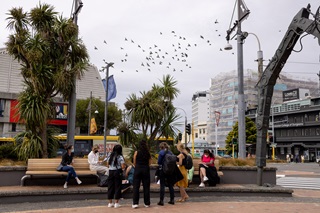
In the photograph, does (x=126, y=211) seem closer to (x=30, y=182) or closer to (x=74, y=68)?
(x=30, y=182)

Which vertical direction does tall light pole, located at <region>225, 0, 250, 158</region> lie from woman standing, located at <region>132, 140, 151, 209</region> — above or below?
above

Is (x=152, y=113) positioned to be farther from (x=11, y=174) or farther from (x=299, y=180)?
(x=299, y=180)

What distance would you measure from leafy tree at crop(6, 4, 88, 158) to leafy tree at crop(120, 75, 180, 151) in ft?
9.43

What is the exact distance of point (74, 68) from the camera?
36.9ft

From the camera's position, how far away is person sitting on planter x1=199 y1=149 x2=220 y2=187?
1025 centimetres

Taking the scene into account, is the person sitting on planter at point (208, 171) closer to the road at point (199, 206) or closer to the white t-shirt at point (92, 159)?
the road at point (199, 206)

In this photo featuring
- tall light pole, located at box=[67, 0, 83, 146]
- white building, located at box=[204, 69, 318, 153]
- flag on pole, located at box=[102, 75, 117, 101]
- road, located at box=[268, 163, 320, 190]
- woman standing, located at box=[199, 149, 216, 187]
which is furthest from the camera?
white building, located at box=[204, 69, 318, 153]

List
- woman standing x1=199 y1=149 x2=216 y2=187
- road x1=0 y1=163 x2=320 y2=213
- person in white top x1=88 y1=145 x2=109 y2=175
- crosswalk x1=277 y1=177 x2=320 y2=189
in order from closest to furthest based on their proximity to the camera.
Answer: road x1=0 y1=163 x2=320 y2=213 → person in white top x1=88 y1=145 x2=109 y2=175 → woman standing x1=199 y1=149 x2=216 y2=187 → crosswalk x1=277 y1=177 x2=320 y2=189

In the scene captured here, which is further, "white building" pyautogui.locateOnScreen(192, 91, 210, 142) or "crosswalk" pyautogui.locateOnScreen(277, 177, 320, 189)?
"white building" pyautogui.locateOnScreen(192, 91, 210, 142)

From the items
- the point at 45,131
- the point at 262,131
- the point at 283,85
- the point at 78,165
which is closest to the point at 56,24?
the point at 45,131

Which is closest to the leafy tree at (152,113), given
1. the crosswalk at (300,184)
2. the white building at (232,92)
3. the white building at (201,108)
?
the crosswalk at (300,184)

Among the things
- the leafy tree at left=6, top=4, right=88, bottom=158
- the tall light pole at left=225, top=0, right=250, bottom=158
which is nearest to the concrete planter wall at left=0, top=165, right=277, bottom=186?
the tall light pole at left=225, top=0, right=250, bottom=158

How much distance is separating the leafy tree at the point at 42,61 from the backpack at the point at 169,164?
4.48 m

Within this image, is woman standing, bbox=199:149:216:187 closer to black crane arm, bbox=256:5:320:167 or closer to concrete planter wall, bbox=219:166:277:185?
concrete planter wall, bbox=219:166:277:185
